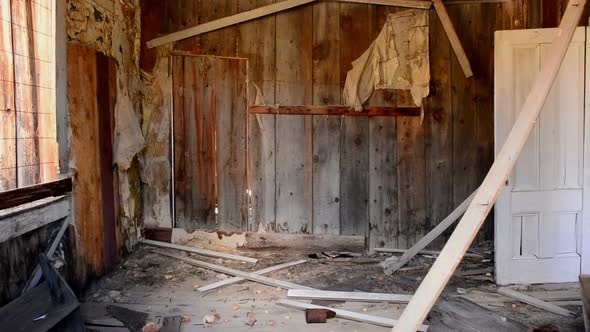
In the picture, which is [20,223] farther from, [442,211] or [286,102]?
[442,211]

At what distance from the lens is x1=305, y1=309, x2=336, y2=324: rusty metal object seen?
2629 millimetres

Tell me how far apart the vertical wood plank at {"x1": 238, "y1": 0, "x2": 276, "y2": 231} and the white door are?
1894 mm

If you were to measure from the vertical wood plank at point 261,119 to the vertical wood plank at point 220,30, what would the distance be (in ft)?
0.21

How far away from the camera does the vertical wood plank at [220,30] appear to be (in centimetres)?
401

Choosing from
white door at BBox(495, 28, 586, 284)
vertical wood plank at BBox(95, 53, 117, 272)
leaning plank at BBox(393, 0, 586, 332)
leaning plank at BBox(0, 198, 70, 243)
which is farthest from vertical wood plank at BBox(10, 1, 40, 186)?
white door at BBox(495, 28, 586, 284)

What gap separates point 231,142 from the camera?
4.09 meters

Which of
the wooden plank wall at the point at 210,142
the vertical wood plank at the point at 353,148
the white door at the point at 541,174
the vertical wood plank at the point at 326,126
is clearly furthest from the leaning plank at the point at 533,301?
the wooden plank wall at the point at 210,142

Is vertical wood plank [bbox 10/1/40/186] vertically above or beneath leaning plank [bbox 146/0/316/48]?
beneath

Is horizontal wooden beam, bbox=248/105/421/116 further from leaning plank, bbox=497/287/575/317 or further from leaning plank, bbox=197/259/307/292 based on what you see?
leaning plank, bbox=497/287/575/317

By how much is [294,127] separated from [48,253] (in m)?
2.22

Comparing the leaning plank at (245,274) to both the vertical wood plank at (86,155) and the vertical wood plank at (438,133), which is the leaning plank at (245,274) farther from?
the vertical wood plank at (438,133)

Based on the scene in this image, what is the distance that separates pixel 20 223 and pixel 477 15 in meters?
3.81

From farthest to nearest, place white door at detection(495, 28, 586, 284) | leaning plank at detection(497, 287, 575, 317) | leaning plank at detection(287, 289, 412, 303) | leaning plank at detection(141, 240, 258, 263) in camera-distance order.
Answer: leaning plank at detection(141, 240, 258, 263)
white door at detection(495, 28, 586, 284)
leaning plank at detection(287, 289, 412, 303)
leaning plank at detection(497, 287, 575, 317)

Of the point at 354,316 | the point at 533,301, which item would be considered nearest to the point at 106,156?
the point at 354,316
